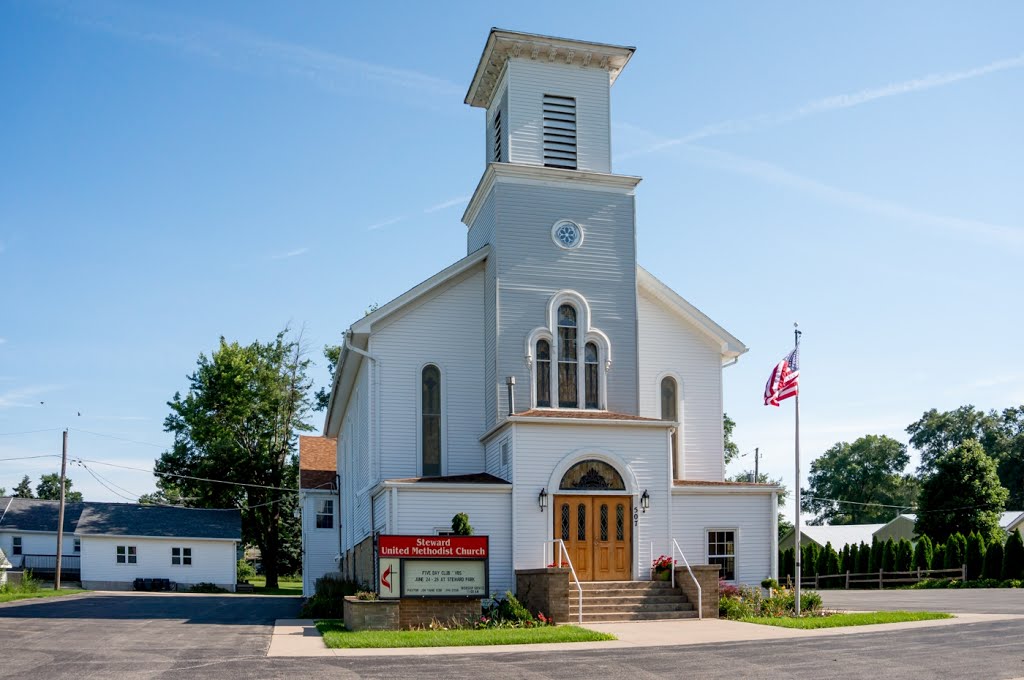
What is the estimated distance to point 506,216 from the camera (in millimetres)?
27828

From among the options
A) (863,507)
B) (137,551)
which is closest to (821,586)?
(137,551)

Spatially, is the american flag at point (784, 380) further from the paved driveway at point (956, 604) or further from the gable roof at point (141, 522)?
the gable roof at point (141, 522)

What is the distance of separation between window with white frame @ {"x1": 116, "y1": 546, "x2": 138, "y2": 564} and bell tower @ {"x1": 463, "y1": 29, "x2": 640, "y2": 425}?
3311cm

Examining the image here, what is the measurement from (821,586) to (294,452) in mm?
29958

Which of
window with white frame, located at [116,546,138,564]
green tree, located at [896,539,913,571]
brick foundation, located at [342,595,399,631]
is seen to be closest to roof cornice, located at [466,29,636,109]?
brick foundation, located at [342,595,399,631]

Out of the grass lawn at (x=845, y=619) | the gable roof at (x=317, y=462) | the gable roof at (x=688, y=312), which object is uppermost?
the gable roof at (x=688, y=312)

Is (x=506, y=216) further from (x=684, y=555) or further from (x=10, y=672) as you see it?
(x=10, y=672)

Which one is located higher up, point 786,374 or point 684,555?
point 786,374

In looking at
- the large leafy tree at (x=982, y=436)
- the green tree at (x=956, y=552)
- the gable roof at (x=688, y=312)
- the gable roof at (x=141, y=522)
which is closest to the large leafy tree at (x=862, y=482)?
the large leafy tree at (x=982, y=436)

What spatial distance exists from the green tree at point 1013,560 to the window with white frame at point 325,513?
28.2 metres

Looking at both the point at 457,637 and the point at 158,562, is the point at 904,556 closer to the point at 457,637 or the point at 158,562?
the point at 457,637

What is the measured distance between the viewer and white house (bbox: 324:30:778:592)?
25.0 metres

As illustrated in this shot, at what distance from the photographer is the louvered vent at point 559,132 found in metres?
28.8

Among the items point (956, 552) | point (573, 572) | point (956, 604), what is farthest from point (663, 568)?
point (956, 552)
